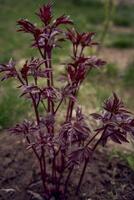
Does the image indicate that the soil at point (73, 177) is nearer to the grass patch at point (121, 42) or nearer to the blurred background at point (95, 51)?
the blurred background at point (95, 51)

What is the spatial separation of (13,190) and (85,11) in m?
6.23

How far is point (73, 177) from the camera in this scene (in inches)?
154

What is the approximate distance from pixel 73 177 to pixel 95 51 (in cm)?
263

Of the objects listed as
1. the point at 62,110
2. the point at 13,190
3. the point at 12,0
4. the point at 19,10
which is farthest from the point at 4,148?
the point at 12,0

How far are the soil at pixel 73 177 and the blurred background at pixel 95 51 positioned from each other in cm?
53

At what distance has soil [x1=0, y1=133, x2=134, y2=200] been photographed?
12.3ft

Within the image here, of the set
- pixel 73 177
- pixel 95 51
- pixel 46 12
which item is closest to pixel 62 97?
pixel 46 12

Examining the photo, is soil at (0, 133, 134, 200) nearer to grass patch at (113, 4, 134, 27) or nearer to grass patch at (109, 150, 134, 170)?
grass patch at (109, 150, 134, 170)

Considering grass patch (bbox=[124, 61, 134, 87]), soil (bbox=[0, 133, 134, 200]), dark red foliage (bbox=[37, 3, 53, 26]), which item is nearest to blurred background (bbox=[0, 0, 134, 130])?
grass patch (bbox=[124, 61, 134, 87])

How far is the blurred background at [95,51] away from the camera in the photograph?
521 centimetres

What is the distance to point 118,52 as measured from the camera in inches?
294

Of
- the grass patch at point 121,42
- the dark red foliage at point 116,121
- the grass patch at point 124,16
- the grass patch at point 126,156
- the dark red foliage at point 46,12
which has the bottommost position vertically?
the grass patch at point 126,156

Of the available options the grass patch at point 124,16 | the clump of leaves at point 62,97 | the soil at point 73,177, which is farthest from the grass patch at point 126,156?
the grass patch at point 124,16

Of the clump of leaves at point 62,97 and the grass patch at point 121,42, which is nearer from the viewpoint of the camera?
the clump of leaves at point 62,97
